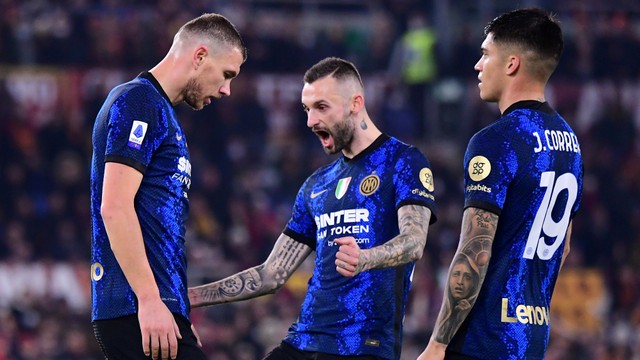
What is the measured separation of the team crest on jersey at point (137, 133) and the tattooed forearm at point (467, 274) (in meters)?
1.59

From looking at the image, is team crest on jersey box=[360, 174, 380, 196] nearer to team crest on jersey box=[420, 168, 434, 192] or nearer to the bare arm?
team crest on jersey box=[420, 168, 434, 192]

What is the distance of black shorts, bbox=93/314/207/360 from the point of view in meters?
5.43

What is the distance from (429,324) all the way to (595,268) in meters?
3.22

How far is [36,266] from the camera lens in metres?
15.7

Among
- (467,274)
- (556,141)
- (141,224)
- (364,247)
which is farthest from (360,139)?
(141,224)

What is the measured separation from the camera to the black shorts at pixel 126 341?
543cm

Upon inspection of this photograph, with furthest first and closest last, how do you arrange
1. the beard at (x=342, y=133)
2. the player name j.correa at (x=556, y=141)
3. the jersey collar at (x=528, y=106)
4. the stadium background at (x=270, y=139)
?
the stadium background at (x=270, y=139)
the beard at (x=342, y=133)
the jersey collar at (x=528, y=106)
the player name j.correa at (x=556, y=141)

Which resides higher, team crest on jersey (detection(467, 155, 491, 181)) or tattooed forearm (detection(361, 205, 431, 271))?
team crest on jersey (detection(467, 155, 491, 181))

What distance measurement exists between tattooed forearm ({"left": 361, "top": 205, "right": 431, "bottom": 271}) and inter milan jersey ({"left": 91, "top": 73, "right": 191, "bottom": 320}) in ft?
3.08

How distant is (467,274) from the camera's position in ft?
17.7

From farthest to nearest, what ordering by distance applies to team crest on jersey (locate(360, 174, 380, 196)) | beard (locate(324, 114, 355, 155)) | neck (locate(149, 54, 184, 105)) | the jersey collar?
beard (locate(324, 114, 355, 155))
team crest on jersey (locate(360, 174, 380, 196))
neck (locate(149, 54, 184, 105))
the jersey collar

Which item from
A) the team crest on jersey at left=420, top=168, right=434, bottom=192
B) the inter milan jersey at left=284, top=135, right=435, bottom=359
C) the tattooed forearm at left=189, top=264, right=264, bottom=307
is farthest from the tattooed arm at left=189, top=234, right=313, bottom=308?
the team crest on jersey at left=420, top=168, right=434, bottom=192

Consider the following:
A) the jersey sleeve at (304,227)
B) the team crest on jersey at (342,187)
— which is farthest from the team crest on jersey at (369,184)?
the jersey sleeve at (304,227)

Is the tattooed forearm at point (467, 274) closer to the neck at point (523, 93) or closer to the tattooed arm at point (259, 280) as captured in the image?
the neck at point (523, 93)
